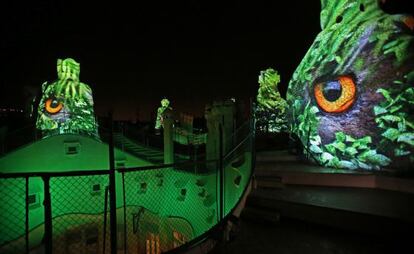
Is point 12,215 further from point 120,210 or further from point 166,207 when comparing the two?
point 166,207

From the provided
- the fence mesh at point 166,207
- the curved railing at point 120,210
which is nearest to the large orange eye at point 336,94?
the curved railing at point 120,210

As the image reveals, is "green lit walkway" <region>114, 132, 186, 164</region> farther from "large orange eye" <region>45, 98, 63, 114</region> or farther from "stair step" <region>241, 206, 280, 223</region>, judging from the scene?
"stair step" <region>241, 206, 280, 223</region>

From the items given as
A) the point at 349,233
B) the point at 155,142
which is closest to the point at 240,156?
the point at 349,233

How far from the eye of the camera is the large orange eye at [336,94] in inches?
258

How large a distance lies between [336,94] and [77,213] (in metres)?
12.3

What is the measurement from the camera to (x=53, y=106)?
1559 centimetres

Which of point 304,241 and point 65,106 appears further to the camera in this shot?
point 65,106

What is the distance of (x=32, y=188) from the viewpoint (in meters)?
13.5

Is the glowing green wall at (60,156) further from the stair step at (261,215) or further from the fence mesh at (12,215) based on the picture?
the stair step at (261,215)

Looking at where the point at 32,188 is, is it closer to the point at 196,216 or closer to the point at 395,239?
the point at 196,216

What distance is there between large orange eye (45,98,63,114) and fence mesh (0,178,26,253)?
4.64 m

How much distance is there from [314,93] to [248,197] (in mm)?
3568

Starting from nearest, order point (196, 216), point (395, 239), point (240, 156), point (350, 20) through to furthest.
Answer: point (395, 239) → point (350, 20) → point (240, 156) → point (196, 216)

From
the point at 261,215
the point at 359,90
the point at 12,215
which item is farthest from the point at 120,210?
the point at 359,90
